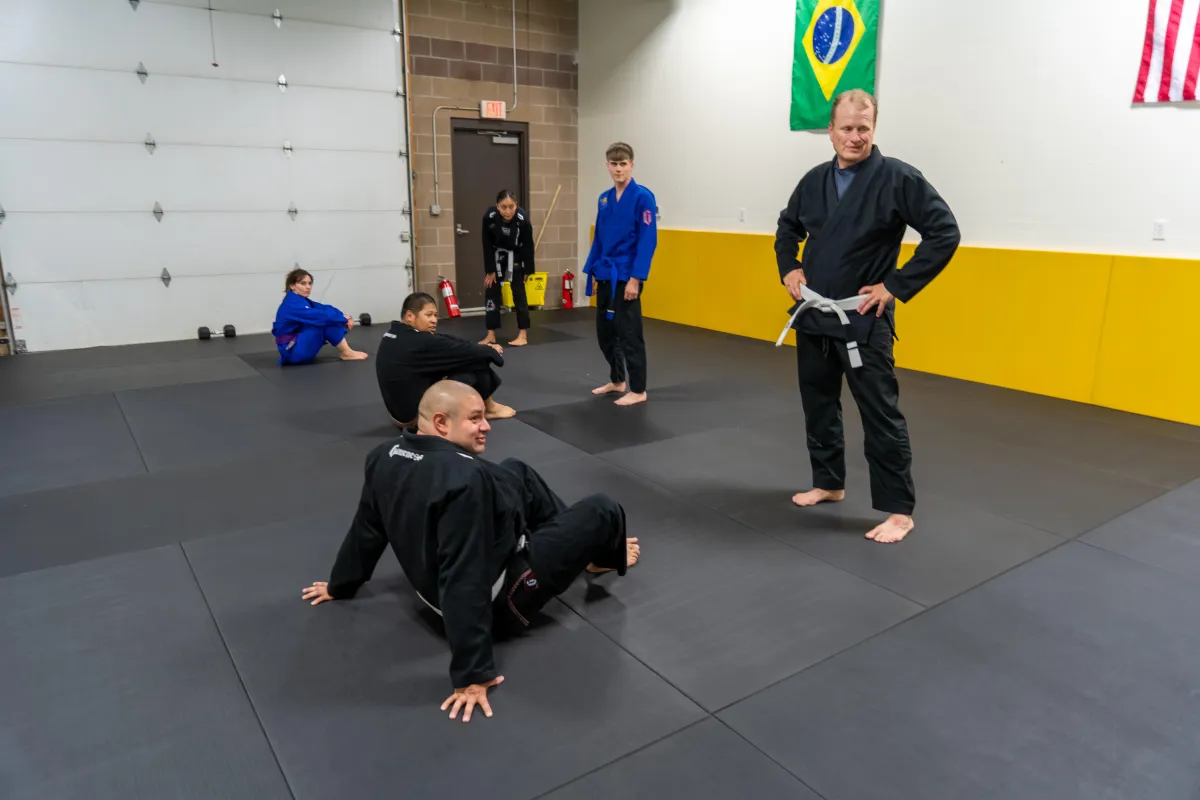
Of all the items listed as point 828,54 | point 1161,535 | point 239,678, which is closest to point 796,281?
point 1161,535

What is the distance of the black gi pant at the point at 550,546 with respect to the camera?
7.84ft

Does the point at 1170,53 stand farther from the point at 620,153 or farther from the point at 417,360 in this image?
the point at 417,360

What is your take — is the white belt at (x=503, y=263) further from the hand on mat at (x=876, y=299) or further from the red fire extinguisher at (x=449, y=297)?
the hand on mat at (x=876, y=299)

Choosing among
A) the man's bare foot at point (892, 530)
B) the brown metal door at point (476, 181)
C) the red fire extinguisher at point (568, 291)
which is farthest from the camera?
the red fire extinguisher at point (568, 291)

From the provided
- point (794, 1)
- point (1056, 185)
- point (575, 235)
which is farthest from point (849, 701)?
point (575, 235)

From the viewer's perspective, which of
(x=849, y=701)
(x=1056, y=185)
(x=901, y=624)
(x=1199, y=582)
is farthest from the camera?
(x=1056, y=185)

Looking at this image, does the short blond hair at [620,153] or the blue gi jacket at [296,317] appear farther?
the blue gi jacket at [296,317]

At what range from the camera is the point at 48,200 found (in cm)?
705

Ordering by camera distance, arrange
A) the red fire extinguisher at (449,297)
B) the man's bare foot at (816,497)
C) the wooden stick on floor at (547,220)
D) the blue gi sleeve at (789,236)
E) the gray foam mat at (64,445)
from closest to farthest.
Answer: the blue gi sleeve at (789,236) → the man's bare foot at (816,497) → the gray foam mat at (64,445) → the red fire extinguisher at (449,297) → the wooden stick on floor at (547,220)

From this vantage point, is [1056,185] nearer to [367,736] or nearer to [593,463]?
[593,463]

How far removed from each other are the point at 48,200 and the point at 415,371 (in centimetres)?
490

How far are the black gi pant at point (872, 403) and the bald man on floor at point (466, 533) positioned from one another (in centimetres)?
118

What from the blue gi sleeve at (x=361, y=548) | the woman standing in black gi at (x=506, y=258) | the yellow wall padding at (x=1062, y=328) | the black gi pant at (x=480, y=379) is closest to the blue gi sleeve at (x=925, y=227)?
the blue gi sleeve at (x=361, y=548)

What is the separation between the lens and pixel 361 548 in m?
2.47
